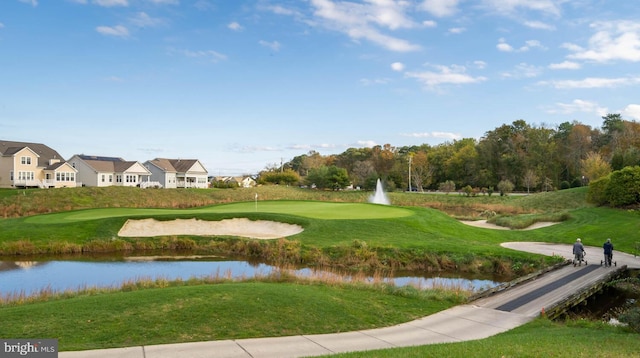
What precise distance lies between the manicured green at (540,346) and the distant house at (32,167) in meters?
71.7

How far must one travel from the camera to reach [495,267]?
74.8 ft

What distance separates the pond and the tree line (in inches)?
2265

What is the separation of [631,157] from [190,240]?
46.1 meters

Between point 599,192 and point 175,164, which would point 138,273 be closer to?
point 599,192

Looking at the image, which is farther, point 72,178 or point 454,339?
point 72,178

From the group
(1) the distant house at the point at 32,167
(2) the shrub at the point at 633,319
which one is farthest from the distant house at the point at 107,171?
(2) the shrub at the point at 633,319

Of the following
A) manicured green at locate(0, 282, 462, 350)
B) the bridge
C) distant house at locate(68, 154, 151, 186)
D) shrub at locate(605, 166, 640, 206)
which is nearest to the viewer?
manicured green at locate(0, 282, 462, 350)

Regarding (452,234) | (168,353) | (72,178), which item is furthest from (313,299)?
(72,178)

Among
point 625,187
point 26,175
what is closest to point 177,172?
point 26,175

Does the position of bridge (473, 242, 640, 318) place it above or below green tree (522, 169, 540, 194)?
below

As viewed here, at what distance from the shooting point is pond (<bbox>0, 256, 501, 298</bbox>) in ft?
62.4

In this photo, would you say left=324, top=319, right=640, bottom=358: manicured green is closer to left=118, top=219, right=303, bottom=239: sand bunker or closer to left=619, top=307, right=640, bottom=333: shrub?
left=619, top=307, right=640, bottom=333: shrub

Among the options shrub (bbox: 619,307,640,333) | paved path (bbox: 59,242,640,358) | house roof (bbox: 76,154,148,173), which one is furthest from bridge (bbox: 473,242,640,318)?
house roof (bbox: 76,154,148,173)

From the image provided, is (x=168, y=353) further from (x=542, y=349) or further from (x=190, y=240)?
(x=190, y=240)
